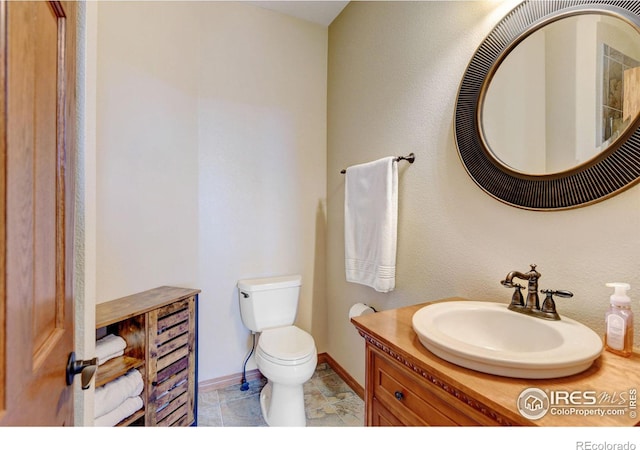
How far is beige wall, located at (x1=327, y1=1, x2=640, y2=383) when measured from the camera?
863 mm

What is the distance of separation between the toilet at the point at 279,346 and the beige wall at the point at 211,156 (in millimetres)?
180

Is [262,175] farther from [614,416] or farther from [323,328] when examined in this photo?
[614,416]

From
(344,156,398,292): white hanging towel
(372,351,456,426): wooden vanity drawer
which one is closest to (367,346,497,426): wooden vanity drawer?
(372,351,456,426): wooden vanity drawer

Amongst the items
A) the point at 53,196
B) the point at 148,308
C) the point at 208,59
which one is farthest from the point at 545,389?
the point at 208,59

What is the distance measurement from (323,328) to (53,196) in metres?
2.04

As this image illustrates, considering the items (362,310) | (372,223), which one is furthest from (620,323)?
(362,310)

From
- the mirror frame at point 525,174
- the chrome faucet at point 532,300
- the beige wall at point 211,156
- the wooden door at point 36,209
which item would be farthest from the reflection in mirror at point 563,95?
the beige wall at point 211,156

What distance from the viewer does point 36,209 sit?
485mm

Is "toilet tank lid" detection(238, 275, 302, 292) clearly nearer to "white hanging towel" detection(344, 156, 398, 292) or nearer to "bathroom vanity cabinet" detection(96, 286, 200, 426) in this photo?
"bathroom vanity cabinet" detection(96, 286, 200, 426)

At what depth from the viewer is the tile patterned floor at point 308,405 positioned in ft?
5.47

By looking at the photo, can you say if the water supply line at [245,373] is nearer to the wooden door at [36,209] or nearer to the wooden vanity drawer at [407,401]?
the wooden vanity drawer at [407,401]

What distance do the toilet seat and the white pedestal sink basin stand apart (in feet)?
2.85

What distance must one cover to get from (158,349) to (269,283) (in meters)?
0.72
